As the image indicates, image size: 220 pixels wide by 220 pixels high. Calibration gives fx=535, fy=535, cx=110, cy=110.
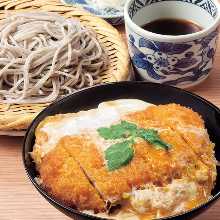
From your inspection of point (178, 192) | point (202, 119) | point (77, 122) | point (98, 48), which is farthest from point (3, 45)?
point (178, 192)

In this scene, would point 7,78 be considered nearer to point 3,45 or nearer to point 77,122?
point 3,45

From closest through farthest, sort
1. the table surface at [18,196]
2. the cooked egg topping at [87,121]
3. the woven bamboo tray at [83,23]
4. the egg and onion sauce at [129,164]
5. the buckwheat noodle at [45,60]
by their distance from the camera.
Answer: the egg and onion sauce at [129,164] → the cooked egg topping at [87,121] → the table surface at [18,196] → the woven bamboo tray at [83,23] → the buckwheat noodle at [45,60]

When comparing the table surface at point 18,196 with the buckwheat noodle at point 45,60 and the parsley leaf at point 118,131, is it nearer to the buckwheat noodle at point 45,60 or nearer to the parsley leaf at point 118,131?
the buckwheat noodle at point 45,60

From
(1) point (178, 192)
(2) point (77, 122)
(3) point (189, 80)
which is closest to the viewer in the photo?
(1) point (178, 192)

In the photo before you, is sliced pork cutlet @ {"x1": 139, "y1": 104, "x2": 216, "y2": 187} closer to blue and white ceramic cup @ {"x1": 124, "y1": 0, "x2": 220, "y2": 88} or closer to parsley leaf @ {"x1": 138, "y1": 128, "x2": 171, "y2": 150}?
parsley leaf @ {"x1": 138, "y1": 128, "x2": 171, "y2": 150}

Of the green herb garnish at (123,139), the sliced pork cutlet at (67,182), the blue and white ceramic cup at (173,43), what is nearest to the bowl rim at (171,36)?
the blue and white ceramic cup at (173,43)

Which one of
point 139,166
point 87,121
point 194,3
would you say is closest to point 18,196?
point 87,121

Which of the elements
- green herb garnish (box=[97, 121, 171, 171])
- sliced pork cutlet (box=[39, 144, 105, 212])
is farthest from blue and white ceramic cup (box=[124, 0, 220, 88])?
sliced pork cutlet (box=[39, 144, 105, 212])
